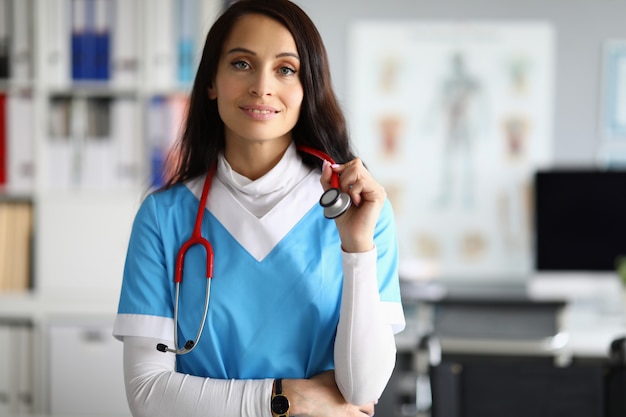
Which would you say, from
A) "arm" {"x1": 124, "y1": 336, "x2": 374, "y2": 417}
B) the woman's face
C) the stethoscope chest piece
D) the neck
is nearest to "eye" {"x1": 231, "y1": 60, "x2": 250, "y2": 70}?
the woman's face

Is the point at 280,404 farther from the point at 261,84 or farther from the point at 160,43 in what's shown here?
the point at 160,43

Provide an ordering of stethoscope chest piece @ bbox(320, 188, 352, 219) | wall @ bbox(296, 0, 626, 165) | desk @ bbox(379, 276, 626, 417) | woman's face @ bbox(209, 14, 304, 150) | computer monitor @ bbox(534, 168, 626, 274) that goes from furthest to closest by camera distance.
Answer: wall @ bbox(296, 0, 626, 165), computer monitor @ bbox(534, 168, 626, 274), desk @ bbox(379, 276, 626, 417), woman's face @ bbox(209, 14, 304, 150), stethoscope chest piece @ bbox(320, 188, 352, 219)

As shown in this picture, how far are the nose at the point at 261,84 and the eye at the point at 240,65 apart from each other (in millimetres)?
30

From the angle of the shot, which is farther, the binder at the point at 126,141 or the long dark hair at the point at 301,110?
the binder at the point at 126,141

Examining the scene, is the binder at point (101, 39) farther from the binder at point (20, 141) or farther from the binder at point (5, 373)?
the binder at point (5, 373)

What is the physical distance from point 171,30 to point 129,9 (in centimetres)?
18

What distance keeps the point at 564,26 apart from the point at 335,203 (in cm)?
310

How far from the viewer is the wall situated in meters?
3.82

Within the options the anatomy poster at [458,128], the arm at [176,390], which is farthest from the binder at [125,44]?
the arm at [176,390]

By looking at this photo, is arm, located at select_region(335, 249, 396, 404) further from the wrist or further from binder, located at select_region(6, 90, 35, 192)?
binder, located at select_region(6, 90, 35, 192)

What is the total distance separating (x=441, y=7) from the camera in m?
3.87

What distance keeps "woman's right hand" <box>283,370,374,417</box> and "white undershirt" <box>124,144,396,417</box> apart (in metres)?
0.02

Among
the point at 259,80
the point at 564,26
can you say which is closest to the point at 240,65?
the point at 259,80

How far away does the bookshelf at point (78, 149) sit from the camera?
3092 millimetres
